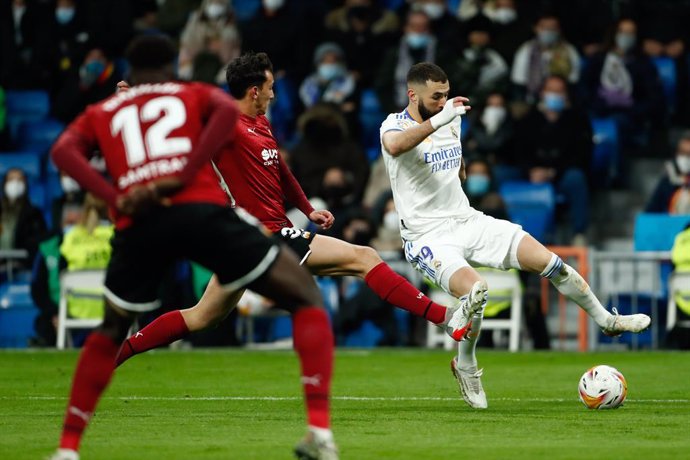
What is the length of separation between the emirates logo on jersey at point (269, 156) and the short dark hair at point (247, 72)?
1.55 ft

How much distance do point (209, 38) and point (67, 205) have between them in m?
4.20

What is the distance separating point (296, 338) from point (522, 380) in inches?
257

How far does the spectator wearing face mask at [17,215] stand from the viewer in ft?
68.2

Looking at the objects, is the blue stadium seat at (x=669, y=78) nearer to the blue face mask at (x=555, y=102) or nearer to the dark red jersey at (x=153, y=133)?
the blue face mask at (x=555, y=102)

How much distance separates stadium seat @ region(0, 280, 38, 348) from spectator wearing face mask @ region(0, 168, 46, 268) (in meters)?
0.68

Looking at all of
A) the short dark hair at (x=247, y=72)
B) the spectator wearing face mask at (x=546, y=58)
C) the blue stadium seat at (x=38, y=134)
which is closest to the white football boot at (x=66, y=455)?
the short dark hair at (x=247, y=72)

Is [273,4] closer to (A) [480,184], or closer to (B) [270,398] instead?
(A) [480,184]

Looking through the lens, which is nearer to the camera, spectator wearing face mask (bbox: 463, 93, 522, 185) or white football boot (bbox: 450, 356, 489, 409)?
white football boot (bbox: 450, 356, 489, 409)

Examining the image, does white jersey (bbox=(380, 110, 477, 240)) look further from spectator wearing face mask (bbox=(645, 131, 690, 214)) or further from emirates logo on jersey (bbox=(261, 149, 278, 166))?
spectator wearing face mask (bbox=(645, 131, 690, 214))

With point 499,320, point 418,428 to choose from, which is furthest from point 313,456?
point 499,320

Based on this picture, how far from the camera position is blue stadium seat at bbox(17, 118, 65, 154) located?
2373 centimetres

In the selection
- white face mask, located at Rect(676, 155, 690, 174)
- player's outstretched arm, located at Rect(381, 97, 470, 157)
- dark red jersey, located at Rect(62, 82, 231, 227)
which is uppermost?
dark red jersey, located at Rect(62, 82, 231, 227)

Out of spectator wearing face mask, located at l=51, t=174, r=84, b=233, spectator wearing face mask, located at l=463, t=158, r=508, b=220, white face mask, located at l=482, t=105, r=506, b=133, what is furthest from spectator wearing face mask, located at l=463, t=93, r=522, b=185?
spectator wearing face mask, located at l=51, t=174, r=84, b=233

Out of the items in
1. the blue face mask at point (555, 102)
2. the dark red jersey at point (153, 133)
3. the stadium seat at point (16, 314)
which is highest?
the dark red jersey at point (153, 133)
